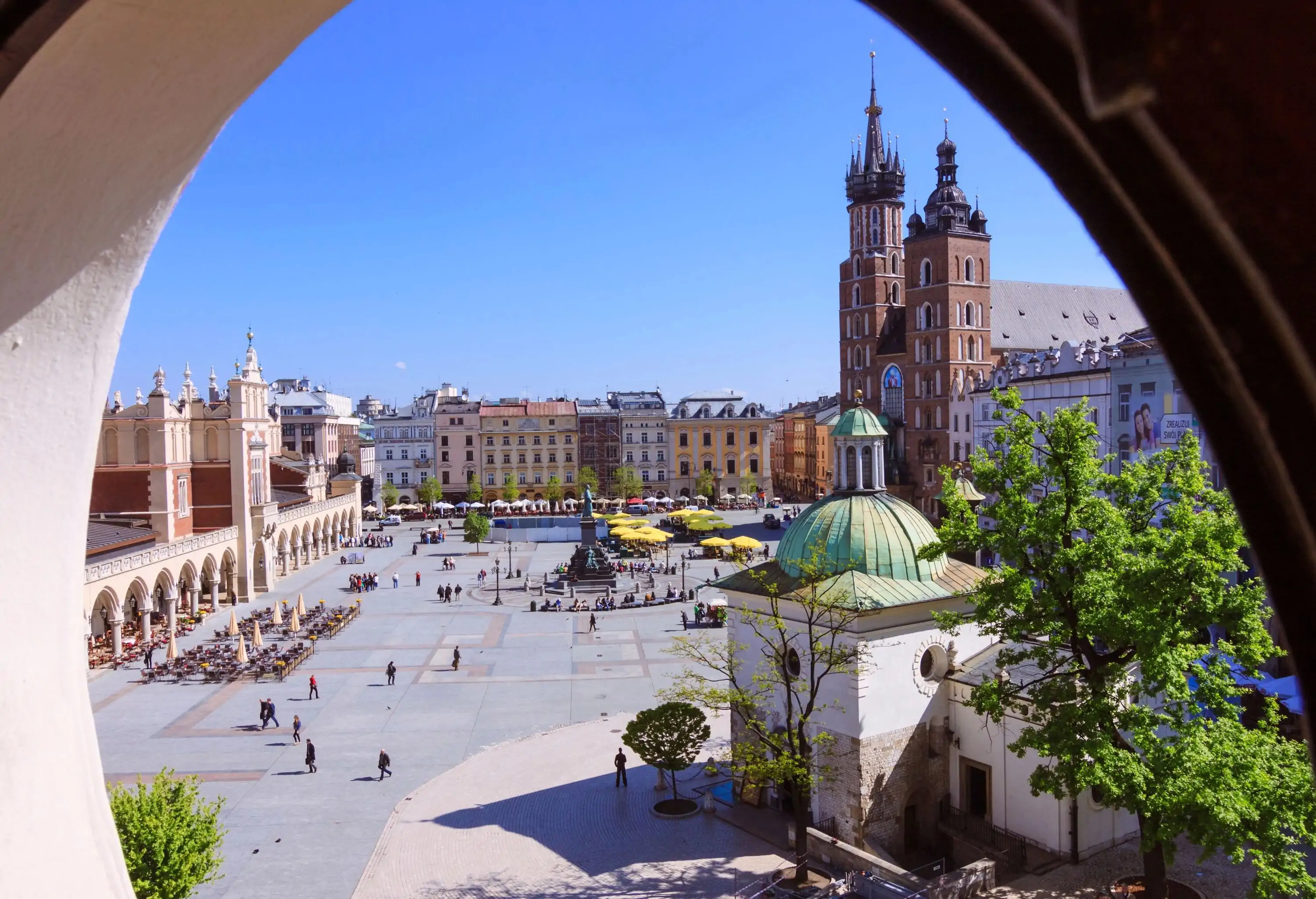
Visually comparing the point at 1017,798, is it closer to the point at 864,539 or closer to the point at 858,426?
the point at 864,539

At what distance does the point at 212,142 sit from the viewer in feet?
14.8

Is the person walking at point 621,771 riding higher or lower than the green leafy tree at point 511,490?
lower

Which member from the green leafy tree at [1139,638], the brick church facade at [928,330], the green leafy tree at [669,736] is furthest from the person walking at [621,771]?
the brick church facade at [928,330]

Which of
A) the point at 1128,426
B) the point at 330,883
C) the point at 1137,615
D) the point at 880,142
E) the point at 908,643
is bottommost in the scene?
the point at 330,883

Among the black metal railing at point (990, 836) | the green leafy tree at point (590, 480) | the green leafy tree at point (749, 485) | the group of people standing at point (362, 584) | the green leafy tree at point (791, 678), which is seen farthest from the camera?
the green leafy tree at point (749, 485)

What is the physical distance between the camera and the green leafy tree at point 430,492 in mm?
88250

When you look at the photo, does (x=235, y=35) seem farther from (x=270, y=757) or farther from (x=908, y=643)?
(x=270, y=757)

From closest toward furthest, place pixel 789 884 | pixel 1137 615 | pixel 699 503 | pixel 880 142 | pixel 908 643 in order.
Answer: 1. pixel 1137 615
2. pixel 789 884
3. pixel 908 643
4. pixel 880 142
5. pixel 699 503

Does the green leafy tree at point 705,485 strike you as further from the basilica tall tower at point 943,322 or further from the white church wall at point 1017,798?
the white church wall at point 1017,798

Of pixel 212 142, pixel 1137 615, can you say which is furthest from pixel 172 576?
pixel 212 142

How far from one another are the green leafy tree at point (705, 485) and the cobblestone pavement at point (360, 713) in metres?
45.5

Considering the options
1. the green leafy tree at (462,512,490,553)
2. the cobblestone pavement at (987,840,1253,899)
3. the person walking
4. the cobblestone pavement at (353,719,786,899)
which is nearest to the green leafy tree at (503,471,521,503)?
the green leafy tree at (462,512,490,553)

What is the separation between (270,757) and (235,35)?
23534 mm

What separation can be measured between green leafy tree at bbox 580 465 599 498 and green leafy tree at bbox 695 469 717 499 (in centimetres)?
927
